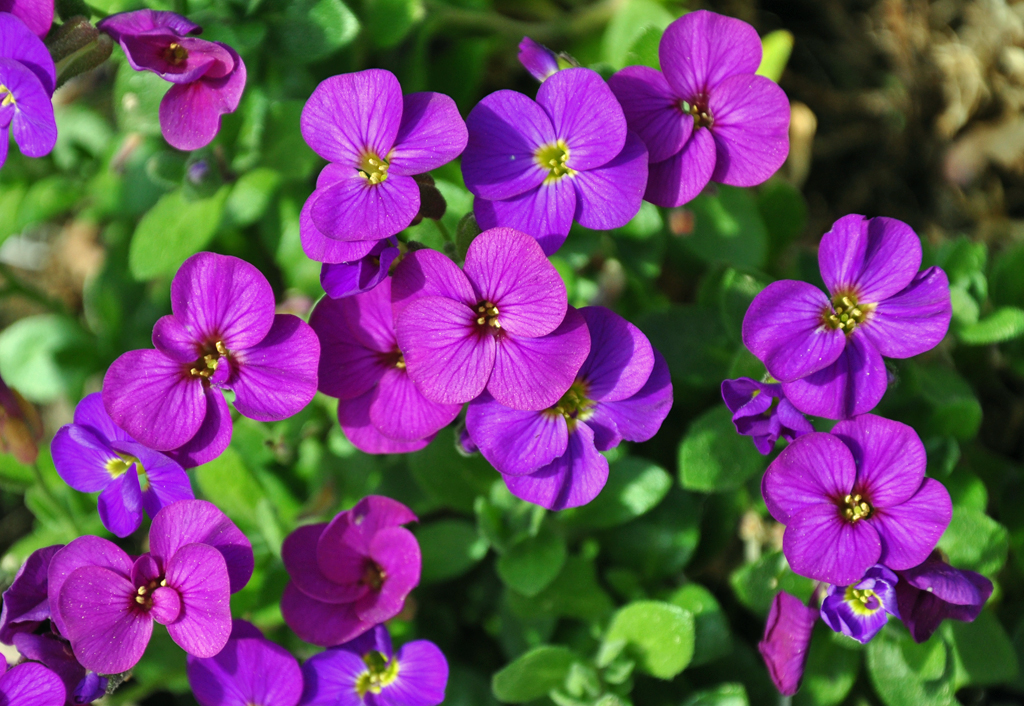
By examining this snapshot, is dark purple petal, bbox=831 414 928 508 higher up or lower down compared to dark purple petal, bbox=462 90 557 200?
lower down

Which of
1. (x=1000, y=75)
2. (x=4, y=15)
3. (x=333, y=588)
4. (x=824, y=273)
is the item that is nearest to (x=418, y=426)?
(x=333, y=588)

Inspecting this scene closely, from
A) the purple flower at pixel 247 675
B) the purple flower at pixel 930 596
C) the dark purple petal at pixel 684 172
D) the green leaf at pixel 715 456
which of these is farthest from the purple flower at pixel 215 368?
the purple flower at pixel 930 596

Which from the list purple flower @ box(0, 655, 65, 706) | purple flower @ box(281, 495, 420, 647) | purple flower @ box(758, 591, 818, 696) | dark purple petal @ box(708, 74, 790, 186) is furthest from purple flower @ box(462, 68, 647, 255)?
purple flower @ box(0, 655, 65, 706)

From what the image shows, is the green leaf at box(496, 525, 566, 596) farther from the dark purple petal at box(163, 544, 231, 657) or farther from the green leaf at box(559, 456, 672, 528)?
the dark purple petal at box(163, 544, 231, 657)

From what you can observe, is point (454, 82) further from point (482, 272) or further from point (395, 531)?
point (395, 531)

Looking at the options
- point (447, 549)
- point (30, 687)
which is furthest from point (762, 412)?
point (30, 687)
